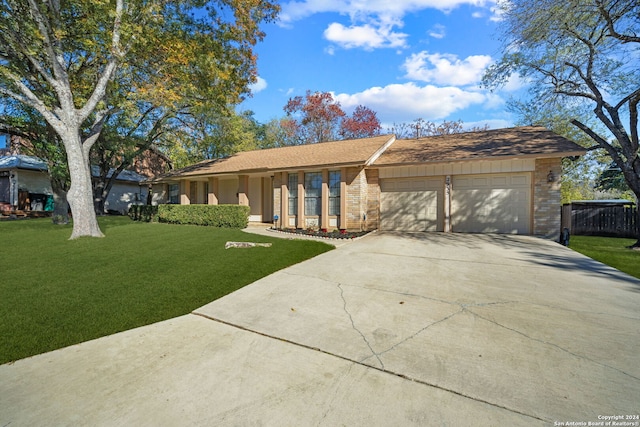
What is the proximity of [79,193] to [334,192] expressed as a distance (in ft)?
30.8

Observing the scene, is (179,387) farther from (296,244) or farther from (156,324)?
(296,244)

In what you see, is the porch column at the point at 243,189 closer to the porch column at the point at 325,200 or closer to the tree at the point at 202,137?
the tree at the point at 202,137

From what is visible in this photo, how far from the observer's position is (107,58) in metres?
10.6

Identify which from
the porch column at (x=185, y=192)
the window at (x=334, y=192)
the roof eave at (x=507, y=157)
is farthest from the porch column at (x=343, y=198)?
the porch column at (x=185, y=192)

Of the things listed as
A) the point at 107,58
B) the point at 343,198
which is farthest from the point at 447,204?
the point at 107,58

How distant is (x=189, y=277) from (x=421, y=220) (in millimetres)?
9330

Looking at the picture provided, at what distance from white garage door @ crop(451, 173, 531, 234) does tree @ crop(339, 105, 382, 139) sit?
57.9ft

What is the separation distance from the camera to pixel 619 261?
6.96 meters

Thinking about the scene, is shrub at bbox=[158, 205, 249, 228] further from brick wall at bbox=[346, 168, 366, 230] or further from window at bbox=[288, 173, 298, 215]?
brick wall at bbox=[346, 168, 366, 230]

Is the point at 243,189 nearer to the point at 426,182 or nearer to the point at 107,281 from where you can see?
the point at 426,182

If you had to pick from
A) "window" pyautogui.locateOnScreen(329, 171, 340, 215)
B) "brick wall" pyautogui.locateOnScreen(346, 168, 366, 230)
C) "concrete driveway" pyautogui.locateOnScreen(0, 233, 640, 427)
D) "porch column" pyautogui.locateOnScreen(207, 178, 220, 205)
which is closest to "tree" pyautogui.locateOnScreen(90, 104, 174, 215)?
"porch column" pyautogui.locateOnScreen(207, 178, 220, 205)

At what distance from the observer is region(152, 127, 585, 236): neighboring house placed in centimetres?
987

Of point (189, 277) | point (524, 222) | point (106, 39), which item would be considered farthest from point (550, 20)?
point (106, 39)

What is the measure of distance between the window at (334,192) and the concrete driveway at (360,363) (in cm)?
777
